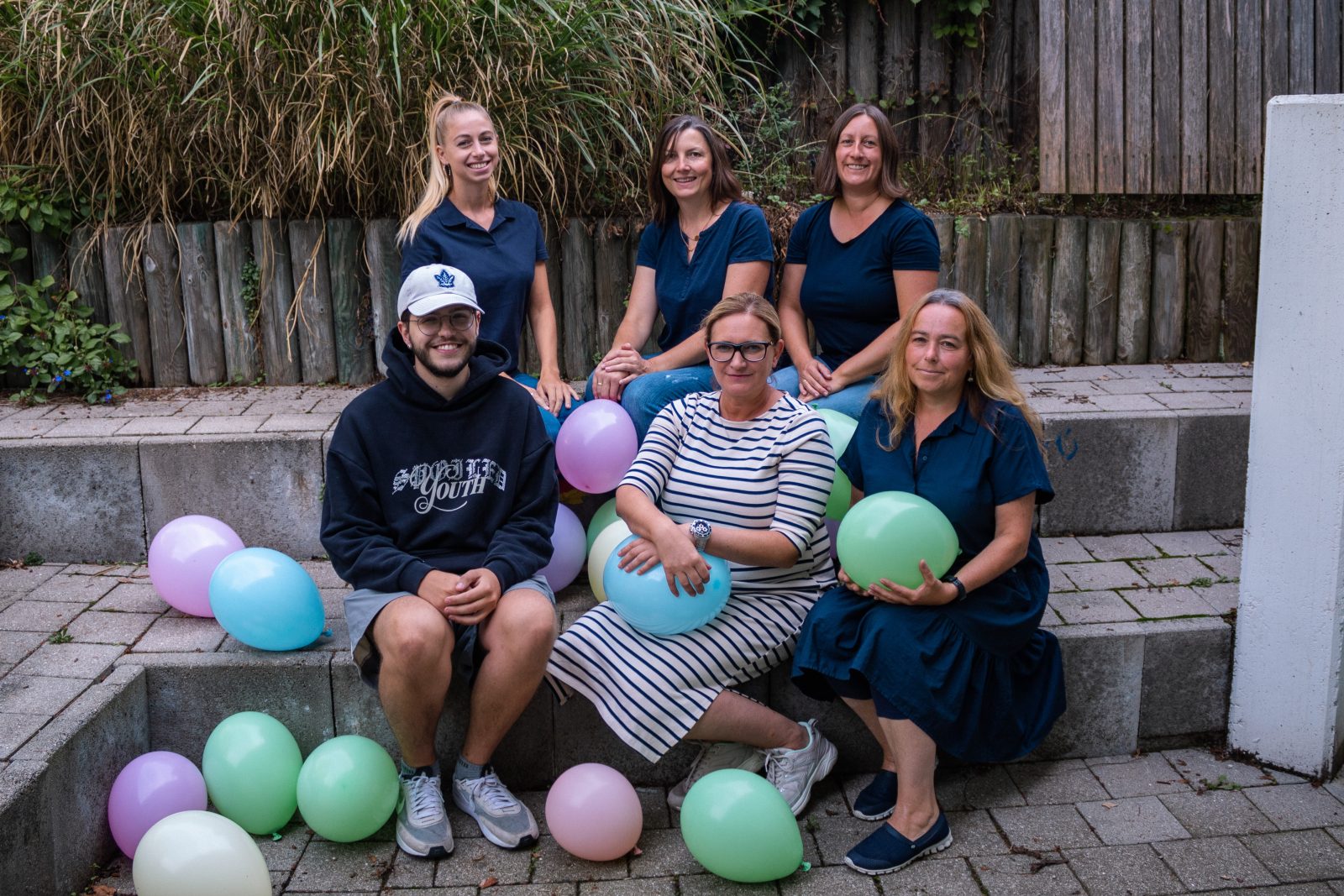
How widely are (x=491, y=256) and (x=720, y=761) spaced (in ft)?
5.69

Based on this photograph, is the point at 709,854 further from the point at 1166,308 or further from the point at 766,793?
the point at 1166,308

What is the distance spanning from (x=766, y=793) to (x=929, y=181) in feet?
11.9

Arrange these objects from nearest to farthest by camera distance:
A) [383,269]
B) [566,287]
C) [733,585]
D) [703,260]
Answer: [733,585]
[703,260]
[383,269]
[566,287]

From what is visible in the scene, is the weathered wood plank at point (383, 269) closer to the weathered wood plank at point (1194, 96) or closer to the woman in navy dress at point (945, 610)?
the woman in navy dress at point (945, 610)

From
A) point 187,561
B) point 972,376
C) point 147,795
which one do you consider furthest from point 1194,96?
point 147,795

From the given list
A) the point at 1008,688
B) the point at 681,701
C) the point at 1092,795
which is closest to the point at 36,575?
the point at 681,701

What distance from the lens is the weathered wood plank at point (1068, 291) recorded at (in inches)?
193

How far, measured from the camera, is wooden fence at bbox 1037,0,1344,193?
16.9 ft

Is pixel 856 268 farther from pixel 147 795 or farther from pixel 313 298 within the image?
pixel 147 795

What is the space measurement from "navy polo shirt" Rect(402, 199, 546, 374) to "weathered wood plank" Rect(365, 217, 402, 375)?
0.67 metres

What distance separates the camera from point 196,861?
251cm

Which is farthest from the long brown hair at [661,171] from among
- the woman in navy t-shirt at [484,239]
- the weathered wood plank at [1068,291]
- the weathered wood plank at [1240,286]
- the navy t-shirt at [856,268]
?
the weathered wood plank at [1240,286]

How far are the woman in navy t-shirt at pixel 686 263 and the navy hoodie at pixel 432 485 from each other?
667 mm

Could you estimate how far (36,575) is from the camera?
3877 mm
